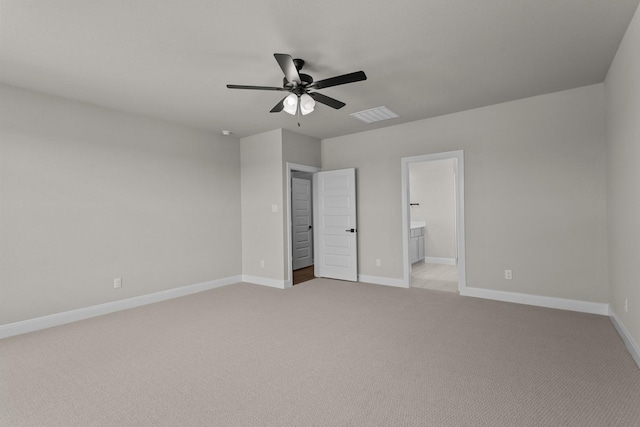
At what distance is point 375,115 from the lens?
15.3ft

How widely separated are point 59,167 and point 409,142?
15.9ft

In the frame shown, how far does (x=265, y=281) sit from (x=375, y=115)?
3322mm

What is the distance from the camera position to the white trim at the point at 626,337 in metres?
2.50

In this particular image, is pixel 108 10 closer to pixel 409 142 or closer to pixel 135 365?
pixel 135 365

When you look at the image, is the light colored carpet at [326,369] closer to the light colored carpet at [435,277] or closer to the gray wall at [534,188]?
the gray wall at [534,188]

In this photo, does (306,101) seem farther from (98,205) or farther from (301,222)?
(301,222)

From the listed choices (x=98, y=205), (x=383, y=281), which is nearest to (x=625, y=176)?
(x=383, y=281)

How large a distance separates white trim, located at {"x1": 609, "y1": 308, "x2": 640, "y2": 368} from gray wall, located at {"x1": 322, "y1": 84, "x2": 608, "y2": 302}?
0.40 metres

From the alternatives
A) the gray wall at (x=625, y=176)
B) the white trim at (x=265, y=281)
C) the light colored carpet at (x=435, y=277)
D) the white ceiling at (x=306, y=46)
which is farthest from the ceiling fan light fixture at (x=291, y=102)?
the light colored carpet at (x=435, y=277)

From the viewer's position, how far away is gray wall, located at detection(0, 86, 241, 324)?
3.45 m

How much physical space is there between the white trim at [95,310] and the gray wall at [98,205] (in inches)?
3.0

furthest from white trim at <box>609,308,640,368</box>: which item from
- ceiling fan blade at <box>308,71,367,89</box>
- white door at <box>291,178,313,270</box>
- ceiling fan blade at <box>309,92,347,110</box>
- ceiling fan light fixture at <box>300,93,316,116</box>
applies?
white door at <box>291,178,313,270</box>

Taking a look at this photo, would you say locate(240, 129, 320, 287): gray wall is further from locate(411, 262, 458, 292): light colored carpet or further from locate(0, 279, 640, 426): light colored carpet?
locate(411, 262, 458, 292): light colored carpet

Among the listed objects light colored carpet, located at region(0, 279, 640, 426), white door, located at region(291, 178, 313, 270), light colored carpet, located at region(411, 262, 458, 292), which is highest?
white door, located at region(291, 178, 313, 270)
